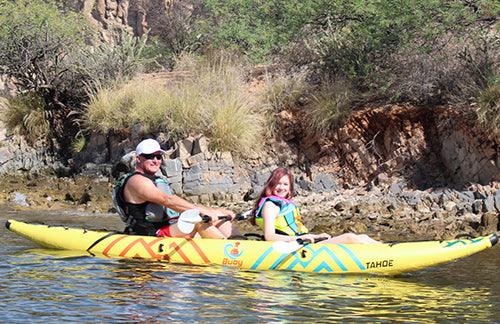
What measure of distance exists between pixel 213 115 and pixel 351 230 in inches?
171

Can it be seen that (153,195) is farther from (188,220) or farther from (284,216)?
(284,216)

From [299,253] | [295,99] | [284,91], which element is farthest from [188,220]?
[284,91]

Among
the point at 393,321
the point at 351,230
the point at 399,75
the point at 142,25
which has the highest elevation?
the point at 142,25

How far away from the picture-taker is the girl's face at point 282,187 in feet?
19.3

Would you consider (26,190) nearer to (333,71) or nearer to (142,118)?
(142,118)

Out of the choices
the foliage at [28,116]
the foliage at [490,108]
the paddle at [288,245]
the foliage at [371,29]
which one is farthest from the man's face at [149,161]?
the foliage at [28,116]

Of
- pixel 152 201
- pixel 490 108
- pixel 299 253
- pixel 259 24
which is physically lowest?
pixel 299 253

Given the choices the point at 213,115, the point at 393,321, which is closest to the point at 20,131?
the point at 213,115

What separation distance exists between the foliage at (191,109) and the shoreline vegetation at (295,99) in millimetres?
32

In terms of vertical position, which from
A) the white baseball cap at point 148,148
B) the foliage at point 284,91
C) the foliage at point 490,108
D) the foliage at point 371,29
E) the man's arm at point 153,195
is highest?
the foliage at point 371,29

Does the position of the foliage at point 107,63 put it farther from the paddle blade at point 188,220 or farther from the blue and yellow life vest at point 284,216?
the blue and yellow life vest at point 284,216

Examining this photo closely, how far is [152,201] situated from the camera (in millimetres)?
6055

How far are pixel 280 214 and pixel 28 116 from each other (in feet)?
31.7

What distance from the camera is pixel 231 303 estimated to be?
4379 mm
